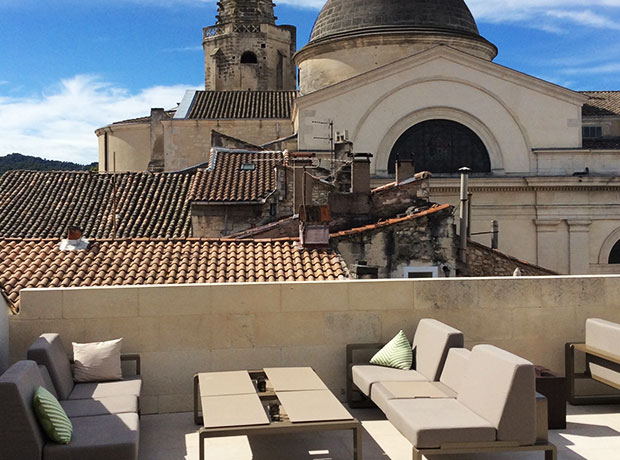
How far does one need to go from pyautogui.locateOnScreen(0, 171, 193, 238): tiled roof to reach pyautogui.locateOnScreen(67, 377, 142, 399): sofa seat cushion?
14593 mm

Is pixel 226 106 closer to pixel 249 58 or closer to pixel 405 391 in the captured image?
pixel 249 58

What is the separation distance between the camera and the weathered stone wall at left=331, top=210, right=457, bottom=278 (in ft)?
48.6

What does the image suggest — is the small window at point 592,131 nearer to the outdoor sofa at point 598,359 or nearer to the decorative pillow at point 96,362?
the outdoor sofa at point 598,359

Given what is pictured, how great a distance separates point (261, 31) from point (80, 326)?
42.9m

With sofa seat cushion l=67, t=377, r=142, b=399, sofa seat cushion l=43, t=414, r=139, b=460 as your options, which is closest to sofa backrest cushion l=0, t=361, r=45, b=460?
sofa seat cushion l=43, t=414, r=139, b=460

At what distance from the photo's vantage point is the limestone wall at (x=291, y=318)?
Result: 253 inches

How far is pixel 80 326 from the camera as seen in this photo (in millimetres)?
6395

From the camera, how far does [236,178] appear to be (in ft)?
71.8

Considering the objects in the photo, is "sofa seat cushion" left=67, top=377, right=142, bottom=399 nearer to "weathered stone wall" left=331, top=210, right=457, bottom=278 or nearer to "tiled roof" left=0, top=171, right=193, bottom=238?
"weathered stone wall" left=331, top=210, right=457, bottom=278

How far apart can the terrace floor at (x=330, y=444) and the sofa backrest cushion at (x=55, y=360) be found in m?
0.72

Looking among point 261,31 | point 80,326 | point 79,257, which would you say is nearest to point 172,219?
point 79,257

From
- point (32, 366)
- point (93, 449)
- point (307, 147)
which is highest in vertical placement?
point (307, 147)

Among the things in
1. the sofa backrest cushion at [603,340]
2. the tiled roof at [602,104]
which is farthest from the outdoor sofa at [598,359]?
the tiled roof at [602,104]

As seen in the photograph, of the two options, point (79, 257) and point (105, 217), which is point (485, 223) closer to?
point (105, 217)
